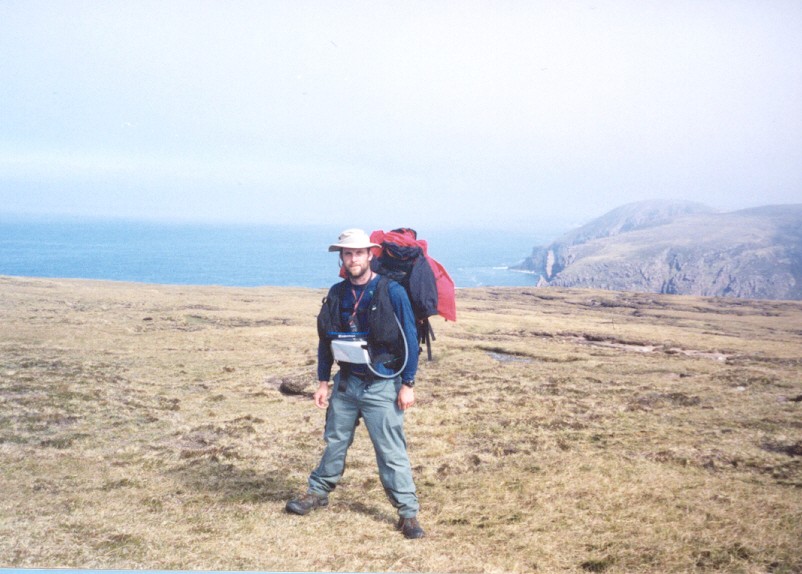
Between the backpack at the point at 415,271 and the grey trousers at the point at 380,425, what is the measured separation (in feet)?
3.46

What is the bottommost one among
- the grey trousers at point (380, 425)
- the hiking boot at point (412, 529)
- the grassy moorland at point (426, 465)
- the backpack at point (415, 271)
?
the grassy moorland at point (426, 465)

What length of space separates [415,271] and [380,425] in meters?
2.17

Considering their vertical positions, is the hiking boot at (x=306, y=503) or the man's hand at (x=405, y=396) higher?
the man's hand at (x=405, y=396)

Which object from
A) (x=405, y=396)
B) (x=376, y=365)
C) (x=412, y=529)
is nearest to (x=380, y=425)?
(x=405, y=396)

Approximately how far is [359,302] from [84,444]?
8669 mm

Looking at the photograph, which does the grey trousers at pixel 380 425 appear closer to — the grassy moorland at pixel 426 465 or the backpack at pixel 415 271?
the grassy moorland at pixel 426 465

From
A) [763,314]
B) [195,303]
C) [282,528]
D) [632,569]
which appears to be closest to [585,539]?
[632,569]

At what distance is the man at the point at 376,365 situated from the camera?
7410 millimetres

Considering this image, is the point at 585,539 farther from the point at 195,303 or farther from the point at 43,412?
the point at 195,303

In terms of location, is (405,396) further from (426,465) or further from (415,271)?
(426,465)

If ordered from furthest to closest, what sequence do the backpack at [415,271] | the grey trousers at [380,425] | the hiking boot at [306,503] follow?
the hiking boot at [306,503]
the backpack at [415,271]
the grey trousers at [380,425]

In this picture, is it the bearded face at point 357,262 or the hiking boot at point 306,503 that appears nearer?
the bearded face at point 357,262

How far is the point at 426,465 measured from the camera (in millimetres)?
11398

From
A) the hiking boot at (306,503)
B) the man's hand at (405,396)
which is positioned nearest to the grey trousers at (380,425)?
the man's hand at (405,396)
